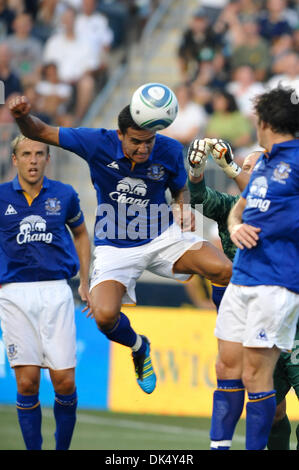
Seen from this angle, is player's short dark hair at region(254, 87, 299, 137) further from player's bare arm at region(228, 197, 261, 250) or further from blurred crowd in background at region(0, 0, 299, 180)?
blurred crowd in background at region(0, 0, 299, 180)

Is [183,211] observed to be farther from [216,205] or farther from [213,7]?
[213,7]

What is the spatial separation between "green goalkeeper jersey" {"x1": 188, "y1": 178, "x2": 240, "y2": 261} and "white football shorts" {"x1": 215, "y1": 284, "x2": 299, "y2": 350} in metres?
1.49

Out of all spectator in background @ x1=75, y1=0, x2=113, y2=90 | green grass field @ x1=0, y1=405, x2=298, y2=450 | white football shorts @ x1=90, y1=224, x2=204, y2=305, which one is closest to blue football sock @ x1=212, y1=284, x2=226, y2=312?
white football shorts @ x1=90, y1=224, x2=204, y2=305

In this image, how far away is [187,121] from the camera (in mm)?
14320

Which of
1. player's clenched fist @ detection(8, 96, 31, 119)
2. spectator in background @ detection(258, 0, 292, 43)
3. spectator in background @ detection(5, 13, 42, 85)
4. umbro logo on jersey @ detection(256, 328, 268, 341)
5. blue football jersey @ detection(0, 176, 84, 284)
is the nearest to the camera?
umbro logo on jersey @ detection(256, 328, 268, 341)

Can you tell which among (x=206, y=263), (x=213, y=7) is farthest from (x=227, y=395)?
(x=213, y=7)

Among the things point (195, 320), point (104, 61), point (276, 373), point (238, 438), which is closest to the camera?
point (276, 373)

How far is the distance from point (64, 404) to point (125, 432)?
133 inches

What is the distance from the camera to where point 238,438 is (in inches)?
410

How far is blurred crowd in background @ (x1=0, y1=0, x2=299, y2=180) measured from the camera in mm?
14461

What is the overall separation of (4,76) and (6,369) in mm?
5026

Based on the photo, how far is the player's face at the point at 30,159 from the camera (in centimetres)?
771
